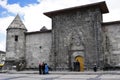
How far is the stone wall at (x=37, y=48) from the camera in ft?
93.6

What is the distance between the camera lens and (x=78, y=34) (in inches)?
1022

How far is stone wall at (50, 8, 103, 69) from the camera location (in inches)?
981

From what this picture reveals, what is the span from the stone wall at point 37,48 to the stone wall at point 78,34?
1.31 m

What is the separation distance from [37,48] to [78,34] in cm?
601

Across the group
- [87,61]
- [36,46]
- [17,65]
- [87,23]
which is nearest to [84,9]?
[87,23]

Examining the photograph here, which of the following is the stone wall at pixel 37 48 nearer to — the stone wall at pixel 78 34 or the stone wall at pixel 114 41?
the stone wall at pixel 78 34

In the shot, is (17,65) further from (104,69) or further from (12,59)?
(104,69)

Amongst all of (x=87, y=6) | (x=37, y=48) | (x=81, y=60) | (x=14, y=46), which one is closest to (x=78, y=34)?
(x=81, y=60)

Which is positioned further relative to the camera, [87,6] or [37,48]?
[37,48]

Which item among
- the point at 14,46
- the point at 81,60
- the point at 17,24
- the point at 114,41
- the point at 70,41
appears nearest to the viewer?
the point at 114,41

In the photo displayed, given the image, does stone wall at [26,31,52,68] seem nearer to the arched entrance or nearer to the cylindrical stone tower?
the cylindrical stone tower

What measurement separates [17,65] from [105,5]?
12292 mm

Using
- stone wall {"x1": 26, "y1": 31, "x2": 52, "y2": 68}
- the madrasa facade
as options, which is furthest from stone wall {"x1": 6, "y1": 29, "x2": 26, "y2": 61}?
stone wall {"x1": 26, "y1": 31, "x2": 52, "y2": 68}

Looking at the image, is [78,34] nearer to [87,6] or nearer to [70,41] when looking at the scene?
[70,41]
